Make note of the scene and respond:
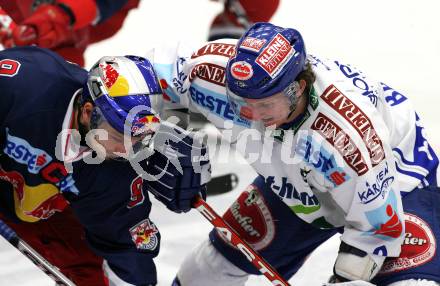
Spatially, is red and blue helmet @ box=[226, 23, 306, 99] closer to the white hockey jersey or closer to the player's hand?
the white hockey jersey

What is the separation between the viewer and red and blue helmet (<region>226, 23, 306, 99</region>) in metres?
2.45

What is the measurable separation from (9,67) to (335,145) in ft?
2.94

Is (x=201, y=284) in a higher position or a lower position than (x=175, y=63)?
lower

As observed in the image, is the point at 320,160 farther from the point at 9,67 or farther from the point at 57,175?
the point at 9,67

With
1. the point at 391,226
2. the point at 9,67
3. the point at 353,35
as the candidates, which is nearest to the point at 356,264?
the point at 391,226

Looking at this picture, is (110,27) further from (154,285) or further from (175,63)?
(154,285)

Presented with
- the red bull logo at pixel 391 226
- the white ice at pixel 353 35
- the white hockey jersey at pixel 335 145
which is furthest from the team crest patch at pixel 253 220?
the white ice at pixel 353 35

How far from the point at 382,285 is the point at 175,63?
2.95ft

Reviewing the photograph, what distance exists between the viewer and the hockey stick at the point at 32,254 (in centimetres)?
272

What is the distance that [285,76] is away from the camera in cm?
246

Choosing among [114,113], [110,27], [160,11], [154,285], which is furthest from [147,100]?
[160,11]

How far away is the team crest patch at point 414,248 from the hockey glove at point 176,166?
23.8 inches

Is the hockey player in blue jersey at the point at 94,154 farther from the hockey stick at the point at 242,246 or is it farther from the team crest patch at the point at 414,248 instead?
the team crest patch at the point at 414,248

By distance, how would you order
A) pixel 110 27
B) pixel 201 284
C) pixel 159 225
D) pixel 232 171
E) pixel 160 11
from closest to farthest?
pixel 201 284
pixel 159 225
pixel 232 171
pixel 110 27
pixel 160 11
